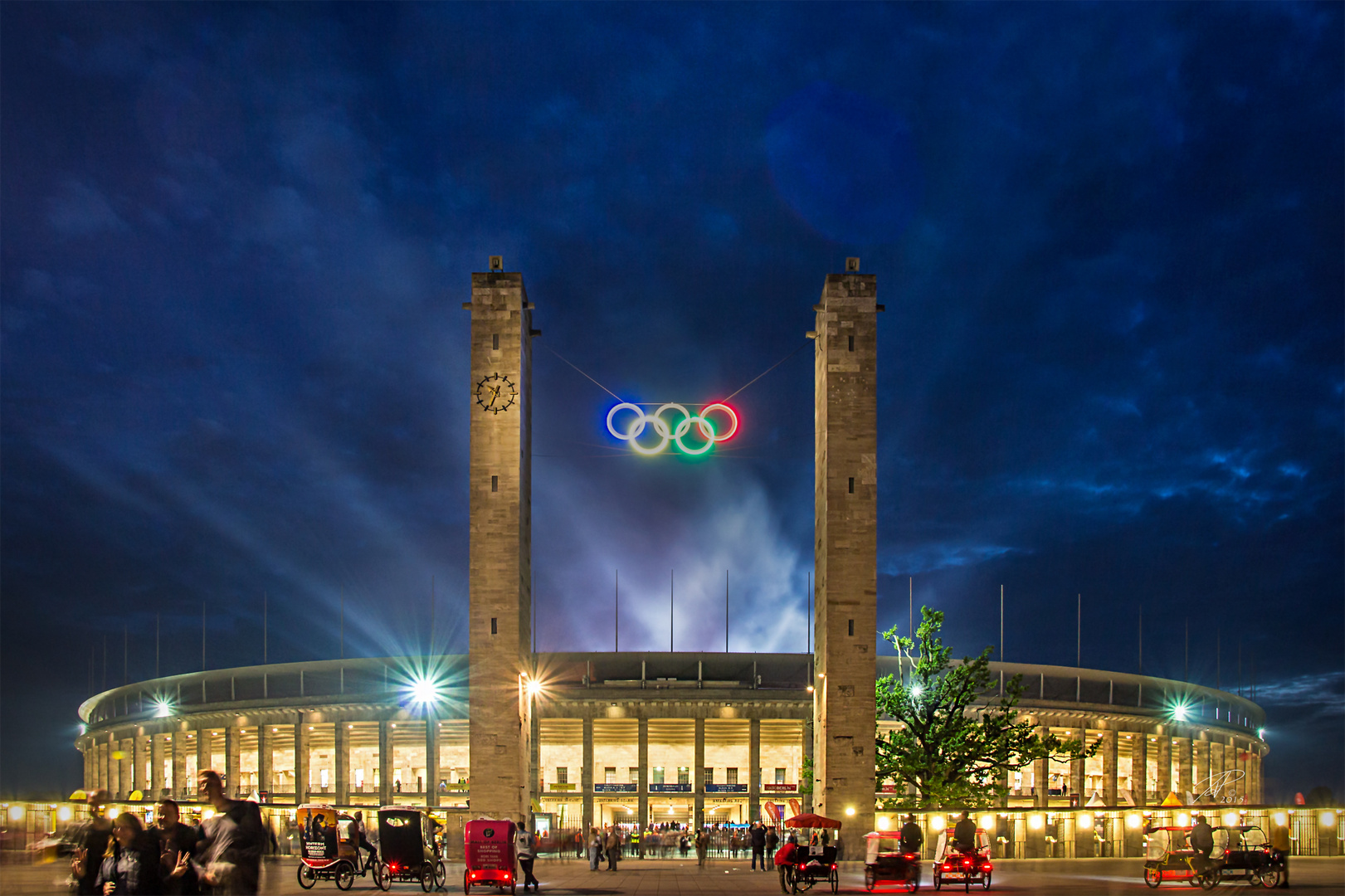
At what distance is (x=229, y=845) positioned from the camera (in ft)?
36.7

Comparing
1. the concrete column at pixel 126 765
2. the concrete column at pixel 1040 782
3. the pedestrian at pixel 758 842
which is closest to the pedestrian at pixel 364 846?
the pedestrian at pixel 758 842

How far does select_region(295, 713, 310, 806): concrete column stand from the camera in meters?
75.8

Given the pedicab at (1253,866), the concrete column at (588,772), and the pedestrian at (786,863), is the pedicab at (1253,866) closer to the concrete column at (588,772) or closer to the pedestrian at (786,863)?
the pedestrian at (786,863)

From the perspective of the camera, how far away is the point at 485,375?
144 feet

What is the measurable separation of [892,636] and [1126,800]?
46.5m

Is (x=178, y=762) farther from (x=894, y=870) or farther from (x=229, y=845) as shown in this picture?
(x=229, y=845)

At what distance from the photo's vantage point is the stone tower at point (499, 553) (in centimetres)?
4197

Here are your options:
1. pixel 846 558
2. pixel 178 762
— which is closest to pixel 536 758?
pixel 178 762

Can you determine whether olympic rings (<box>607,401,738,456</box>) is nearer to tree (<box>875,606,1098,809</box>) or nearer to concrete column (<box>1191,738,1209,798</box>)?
tree (<box>875,606,1098,809</box>)

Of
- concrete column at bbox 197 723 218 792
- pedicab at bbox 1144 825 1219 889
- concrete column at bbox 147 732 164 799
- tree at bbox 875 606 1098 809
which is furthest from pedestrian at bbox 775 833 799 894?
concrete column at bbox 147 732 164 799

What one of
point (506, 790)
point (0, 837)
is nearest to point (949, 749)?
point (506, 790)

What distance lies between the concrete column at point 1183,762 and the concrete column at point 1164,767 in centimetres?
159

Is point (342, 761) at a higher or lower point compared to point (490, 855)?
lower

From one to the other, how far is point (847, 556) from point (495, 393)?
14.4 metres
